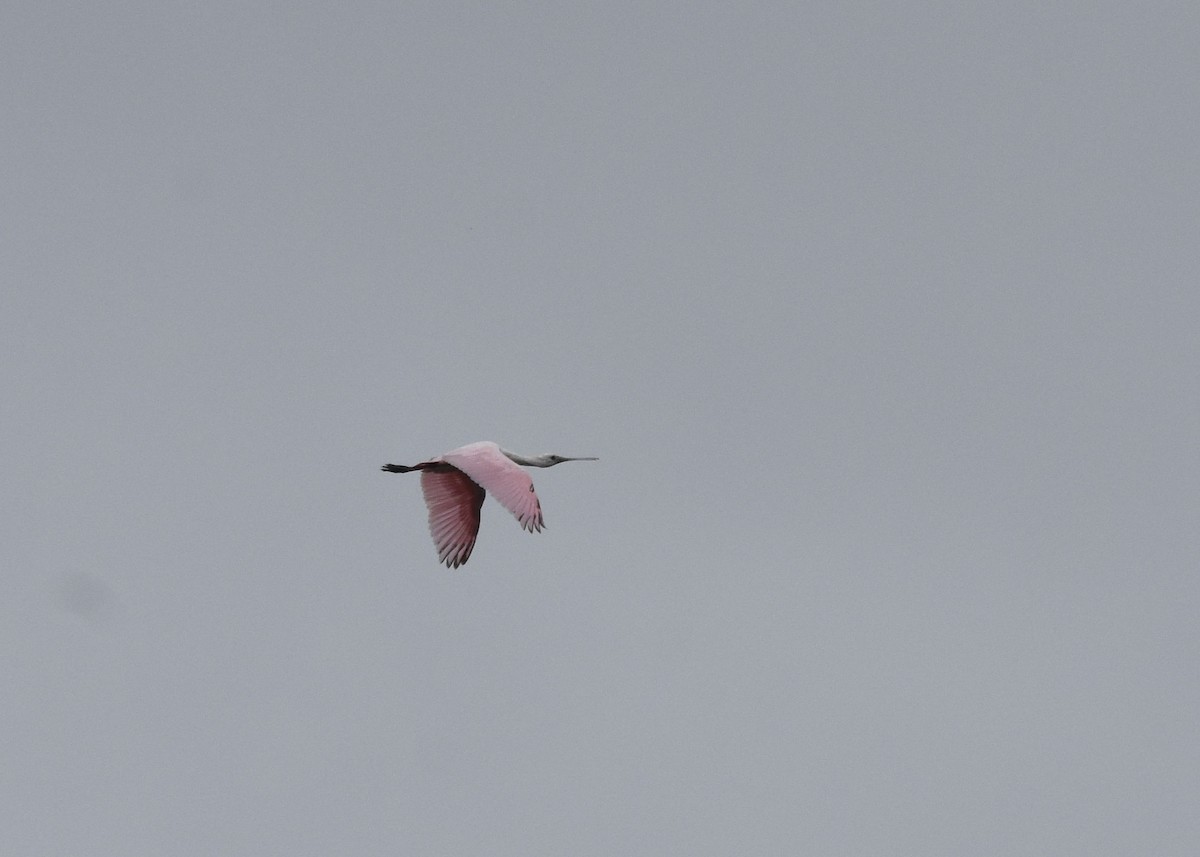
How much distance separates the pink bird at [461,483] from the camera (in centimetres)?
4544

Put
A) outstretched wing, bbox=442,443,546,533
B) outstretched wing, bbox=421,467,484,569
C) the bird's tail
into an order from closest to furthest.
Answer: outstretched wing, bbox=442,443,546,533 < the bird's tail < outstretched wing, bbox=421,467,484,569

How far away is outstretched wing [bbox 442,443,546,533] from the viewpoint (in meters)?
44.0

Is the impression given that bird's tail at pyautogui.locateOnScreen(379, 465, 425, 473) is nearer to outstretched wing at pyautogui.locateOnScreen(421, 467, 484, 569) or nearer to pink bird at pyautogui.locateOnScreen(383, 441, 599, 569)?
pink bird at pyautogui.locateOnScreen(383, 441, 599, 569)

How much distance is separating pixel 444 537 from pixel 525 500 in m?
5.10

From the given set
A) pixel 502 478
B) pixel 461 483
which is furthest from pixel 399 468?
pixel 502 478

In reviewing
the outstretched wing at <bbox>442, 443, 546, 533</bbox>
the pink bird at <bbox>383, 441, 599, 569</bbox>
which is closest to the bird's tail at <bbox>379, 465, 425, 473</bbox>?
the pink bird at <bbox>383, 441, 599, 569</bbox>

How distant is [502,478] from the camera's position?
148ft

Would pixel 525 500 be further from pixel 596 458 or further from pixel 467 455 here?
pixel 596 458

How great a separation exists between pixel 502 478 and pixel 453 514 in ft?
13.7

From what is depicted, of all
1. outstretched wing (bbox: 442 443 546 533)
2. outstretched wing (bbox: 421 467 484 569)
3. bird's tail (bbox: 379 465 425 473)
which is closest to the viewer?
outstretched wing (bbox: 442 443 546 533)

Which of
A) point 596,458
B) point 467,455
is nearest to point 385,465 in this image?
point 467,455

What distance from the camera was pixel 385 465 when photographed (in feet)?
155

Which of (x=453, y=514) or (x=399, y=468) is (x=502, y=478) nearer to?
(x=399, y=468)

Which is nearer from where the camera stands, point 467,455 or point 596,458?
point 467,455
